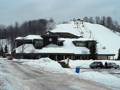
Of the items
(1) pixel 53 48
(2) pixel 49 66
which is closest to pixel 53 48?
(1) pixel 53 48

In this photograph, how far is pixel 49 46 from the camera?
57531 mm

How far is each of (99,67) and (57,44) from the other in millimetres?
25709

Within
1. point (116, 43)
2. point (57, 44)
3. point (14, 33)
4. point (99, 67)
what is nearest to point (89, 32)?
point (116, 43)

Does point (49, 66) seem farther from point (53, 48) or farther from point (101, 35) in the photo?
point (101, 35)

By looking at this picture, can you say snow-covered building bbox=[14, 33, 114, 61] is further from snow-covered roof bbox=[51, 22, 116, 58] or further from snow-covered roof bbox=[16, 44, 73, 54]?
snow-covered roof bbox=[51, 22, 116, 58]

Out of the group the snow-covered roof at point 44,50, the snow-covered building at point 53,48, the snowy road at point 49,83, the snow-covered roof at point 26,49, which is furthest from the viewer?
the snow-covered roof at point 26,49

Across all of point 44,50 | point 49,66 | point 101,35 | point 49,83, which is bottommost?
point 49,66

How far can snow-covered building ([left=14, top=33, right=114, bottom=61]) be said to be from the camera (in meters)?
53.2

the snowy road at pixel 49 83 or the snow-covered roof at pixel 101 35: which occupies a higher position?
the snow-covered roof at pixel 101 35

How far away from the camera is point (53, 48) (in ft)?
182

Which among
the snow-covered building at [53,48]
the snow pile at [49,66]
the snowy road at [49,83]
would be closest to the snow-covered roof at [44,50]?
the snow-covered building at [53,48]

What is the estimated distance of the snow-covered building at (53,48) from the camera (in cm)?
5320

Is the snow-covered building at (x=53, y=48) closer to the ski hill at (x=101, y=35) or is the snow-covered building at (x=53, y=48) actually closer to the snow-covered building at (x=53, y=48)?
the snow-covered building at (x=53, y=48)

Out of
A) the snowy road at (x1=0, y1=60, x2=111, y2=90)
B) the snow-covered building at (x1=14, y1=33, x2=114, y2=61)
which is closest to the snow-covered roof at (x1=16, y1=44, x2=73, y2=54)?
the snow-covered building at (x1=14, y1=33, x2=114, y2=61)
